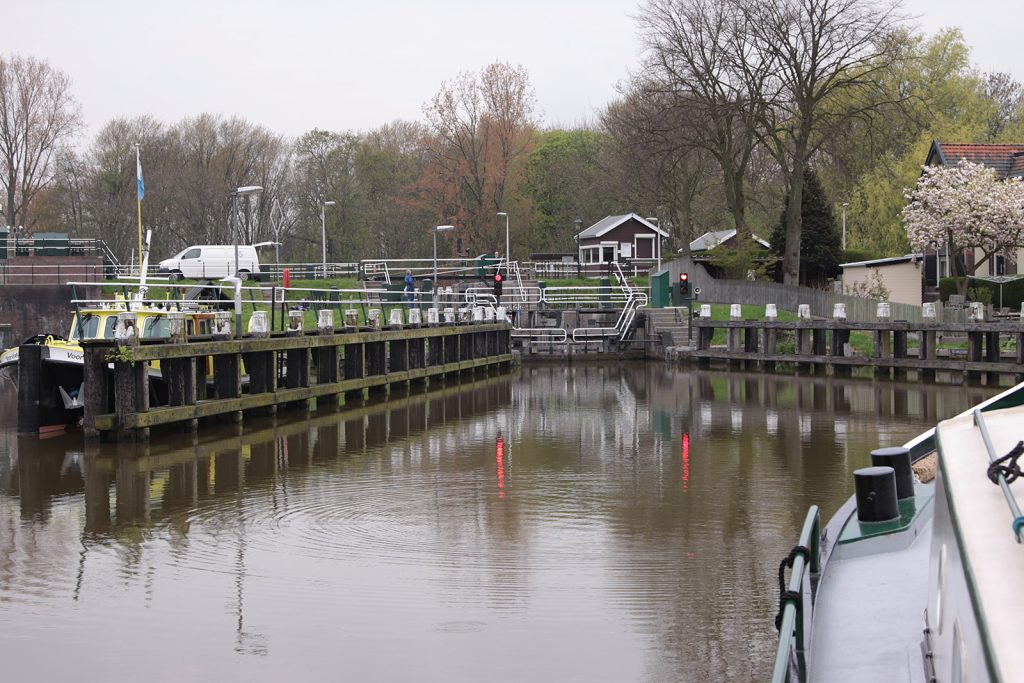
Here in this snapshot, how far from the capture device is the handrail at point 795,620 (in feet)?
15.0

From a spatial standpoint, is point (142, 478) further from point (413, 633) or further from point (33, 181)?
point (33, 181)

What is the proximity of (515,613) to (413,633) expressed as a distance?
882 millimetres

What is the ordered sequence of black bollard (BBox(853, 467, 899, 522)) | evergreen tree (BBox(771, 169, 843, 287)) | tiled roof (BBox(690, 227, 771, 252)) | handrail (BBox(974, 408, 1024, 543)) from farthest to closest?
1. tiled roof (BBox(690, 227, 771, 252))
2. evergreen tree (BBox(771, 169, 843, 287))
3. black bollard (BBox(853, 467, 899, 522))
4. handrail (BBox(974, 408, 1024, 543))

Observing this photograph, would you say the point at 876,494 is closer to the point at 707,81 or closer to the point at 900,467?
the point at 900,467

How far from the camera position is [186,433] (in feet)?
68.9

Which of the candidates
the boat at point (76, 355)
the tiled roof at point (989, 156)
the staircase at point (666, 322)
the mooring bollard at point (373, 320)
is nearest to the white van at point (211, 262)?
the staircase at point (666, 322)

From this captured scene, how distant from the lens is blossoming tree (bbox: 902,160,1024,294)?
42.3 meters

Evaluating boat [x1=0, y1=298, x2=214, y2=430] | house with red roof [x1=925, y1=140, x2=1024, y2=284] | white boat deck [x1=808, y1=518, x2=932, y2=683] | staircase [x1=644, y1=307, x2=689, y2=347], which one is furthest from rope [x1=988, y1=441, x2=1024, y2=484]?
house with red roof [x1=925, y1=140, x2=1024, y2=284]

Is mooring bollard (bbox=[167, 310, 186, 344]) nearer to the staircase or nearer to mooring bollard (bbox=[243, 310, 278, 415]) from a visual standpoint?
mooring bollard (bbox=[243, 310, 278, 415])

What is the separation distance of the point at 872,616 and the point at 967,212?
39.7 meters

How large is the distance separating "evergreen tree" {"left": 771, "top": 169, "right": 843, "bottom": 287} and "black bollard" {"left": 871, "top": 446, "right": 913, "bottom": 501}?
5104 cm

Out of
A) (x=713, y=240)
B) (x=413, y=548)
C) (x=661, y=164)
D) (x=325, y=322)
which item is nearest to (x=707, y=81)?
(x=661, y=164)

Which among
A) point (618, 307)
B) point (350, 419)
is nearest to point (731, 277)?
point (618, 307)

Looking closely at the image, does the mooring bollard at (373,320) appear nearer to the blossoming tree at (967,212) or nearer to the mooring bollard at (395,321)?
the mooring bollard at (395,321)
